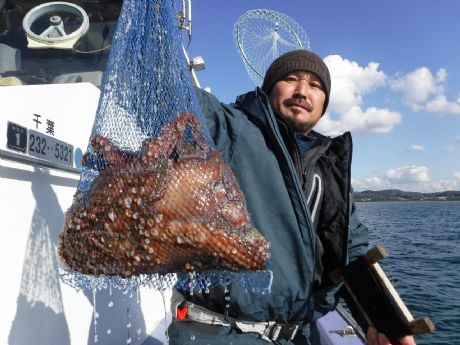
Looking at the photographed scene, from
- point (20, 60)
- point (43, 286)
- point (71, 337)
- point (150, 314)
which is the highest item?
point (20, 60)

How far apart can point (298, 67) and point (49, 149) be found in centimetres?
166

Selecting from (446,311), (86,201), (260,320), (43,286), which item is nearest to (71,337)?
(43,286)

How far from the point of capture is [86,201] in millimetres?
1592

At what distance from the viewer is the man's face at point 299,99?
102 inches

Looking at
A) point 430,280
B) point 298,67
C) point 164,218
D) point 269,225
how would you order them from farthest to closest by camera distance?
point 430,280 < point 298,67 < point 269,225 < point 164,218

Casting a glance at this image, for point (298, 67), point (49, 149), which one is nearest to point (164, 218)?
point (49, 149)

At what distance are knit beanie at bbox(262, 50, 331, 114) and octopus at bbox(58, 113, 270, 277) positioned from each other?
1307mm

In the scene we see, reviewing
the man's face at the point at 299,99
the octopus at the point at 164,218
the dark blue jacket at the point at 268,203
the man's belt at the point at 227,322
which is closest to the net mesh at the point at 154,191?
the octopus at the point at 164,218

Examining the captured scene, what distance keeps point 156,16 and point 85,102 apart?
146 cm

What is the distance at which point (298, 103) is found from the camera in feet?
8.46

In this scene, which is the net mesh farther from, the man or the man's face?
the man's face

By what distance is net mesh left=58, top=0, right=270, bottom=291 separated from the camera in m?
1.47

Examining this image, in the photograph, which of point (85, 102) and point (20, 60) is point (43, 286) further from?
point (20, 60)

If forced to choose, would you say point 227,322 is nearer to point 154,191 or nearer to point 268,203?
point 268,203
